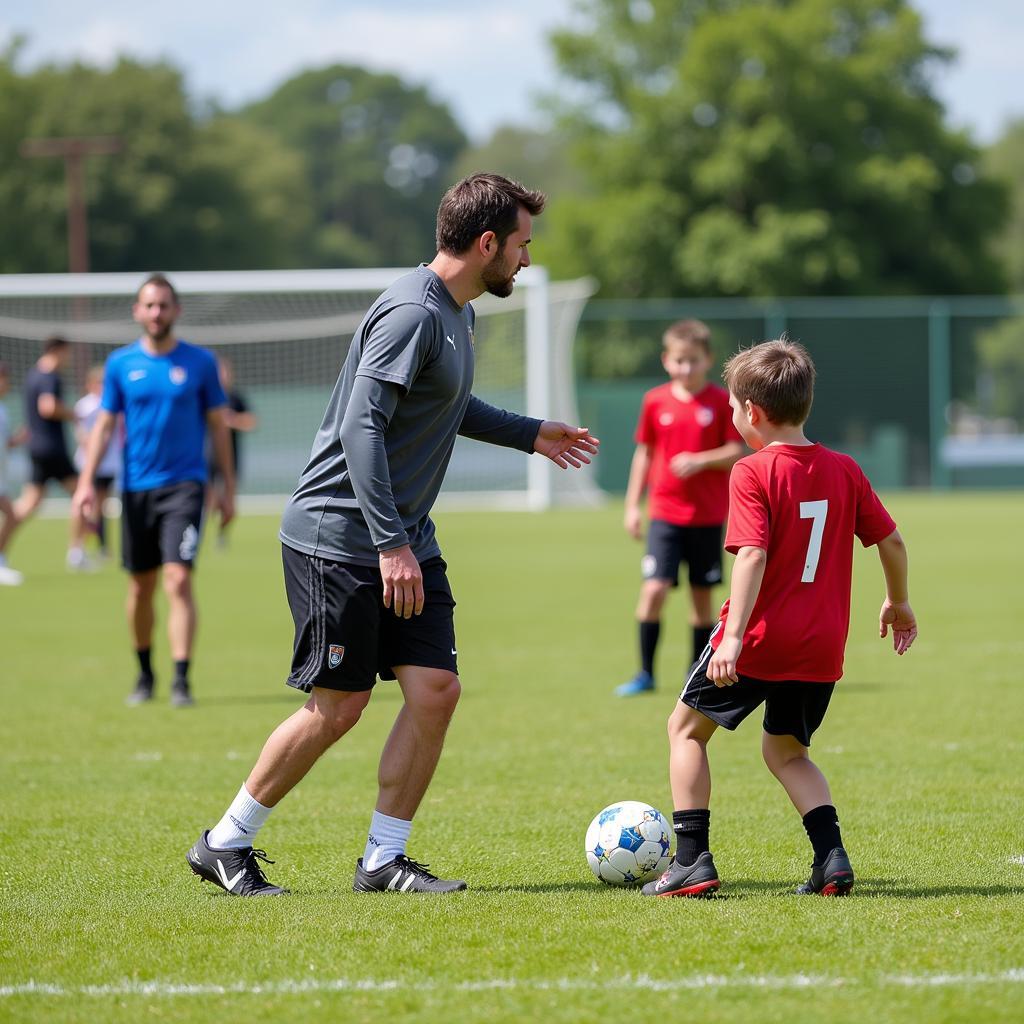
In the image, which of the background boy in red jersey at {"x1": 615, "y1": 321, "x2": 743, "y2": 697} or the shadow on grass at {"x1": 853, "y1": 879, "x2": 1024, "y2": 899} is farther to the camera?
the background boy in red jersey at {"x1": 615, "y1": 321, "x2": 743, "y2": 697}

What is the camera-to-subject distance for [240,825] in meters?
4.60

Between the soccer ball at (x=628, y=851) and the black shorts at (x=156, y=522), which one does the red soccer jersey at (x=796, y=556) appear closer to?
the soccer ball at (x=628, y=851)

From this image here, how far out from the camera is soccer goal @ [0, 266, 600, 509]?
79.8ft

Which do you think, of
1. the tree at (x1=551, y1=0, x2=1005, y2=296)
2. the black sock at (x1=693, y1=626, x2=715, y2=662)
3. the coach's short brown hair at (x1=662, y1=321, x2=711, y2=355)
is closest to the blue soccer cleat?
the black sock at (x1=693, y1=626, x2=715, y2=662)

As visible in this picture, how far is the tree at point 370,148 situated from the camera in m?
94.3

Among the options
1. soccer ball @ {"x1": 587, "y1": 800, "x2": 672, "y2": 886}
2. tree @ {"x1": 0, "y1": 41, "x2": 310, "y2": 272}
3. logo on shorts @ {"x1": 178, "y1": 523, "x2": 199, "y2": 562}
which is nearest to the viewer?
soccer ball @ {"x1": 587, "y1": 800, "x2": 672, "y2": 886}

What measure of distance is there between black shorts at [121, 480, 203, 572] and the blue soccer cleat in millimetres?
2503

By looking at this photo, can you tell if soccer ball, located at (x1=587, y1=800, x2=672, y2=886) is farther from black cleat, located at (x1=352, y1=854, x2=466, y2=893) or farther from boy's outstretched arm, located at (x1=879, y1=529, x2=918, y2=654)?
boy's outstretched arm, located at (x1=879, y1=529, x2=918, y2=654)

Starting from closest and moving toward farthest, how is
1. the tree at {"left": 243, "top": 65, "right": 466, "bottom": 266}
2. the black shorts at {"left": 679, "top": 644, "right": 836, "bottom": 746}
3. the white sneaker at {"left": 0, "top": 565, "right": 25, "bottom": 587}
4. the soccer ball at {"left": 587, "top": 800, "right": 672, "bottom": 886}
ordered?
the black shorts at {"left": 679, "top": 644, "right": 836, "bottom": 746} → the soccer ball at {"left": 587, "top": 800, "right": 672, "bottom": 886} → the white sneaker at {"left": 0, "top": 565, "right": 25, "bottom": 587} → the tree at {"left": 243, "top": 65, "right": 466, "bottom": 266}

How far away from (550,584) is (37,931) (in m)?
10.8

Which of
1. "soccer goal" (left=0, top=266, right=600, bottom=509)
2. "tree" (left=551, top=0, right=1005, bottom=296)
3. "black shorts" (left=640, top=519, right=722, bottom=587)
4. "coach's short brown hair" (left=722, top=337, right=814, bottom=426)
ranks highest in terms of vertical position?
"tree" (left=551, top=0, right=1005, bottom=296)

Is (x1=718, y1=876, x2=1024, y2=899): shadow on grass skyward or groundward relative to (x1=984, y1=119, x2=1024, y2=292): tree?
groundward

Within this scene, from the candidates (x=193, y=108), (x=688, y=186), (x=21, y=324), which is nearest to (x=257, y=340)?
(x=21, y=324)

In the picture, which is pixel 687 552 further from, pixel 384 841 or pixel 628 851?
pixel 384 841
